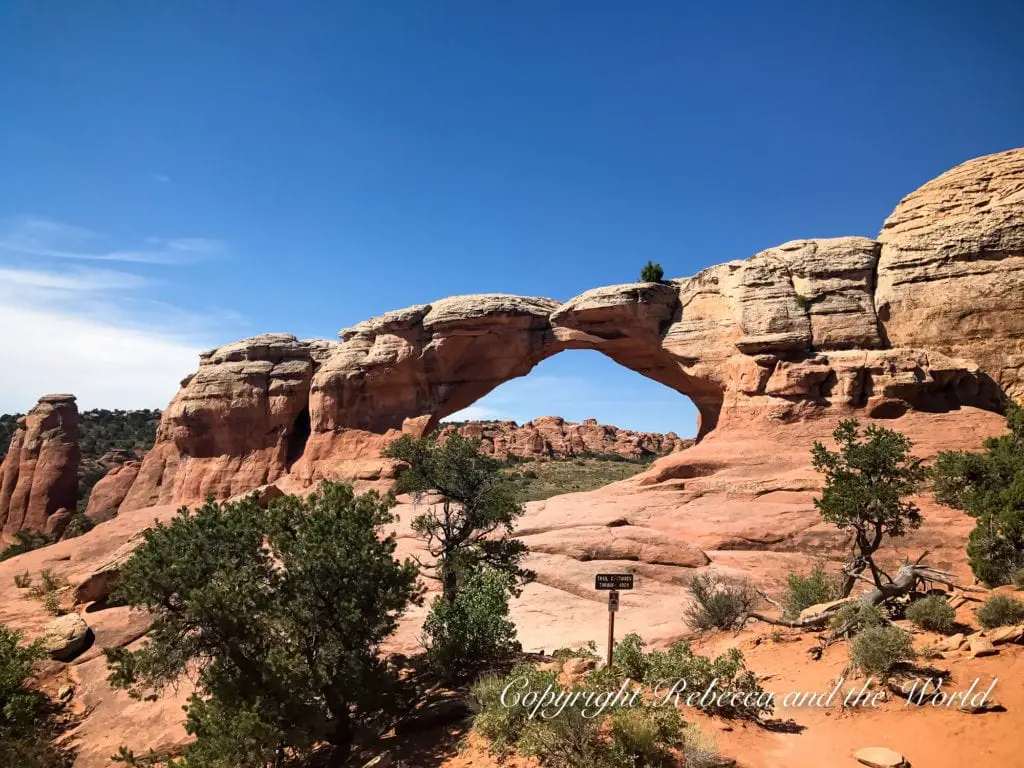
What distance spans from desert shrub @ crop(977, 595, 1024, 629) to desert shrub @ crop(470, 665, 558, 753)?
23.4 ft

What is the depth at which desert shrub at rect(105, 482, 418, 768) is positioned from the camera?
8508mm

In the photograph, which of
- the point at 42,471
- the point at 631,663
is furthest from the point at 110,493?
the point at 631,663

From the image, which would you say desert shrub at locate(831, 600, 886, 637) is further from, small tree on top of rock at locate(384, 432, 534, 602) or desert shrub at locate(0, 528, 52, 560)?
desert shrub at locate(0, 528, 52, 560)

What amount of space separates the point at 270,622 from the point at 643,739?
6005 mm

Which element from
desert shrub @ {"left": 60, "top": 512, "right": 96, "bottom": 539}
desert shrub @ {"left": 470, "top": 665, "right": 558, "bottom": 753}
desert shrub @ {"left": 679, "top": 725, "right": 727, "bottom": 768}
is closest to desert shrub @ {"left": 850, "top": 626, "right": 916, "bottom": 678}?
desert shrub @ {"left": 679, "top": 725, "right": 727, "bottom": 768}

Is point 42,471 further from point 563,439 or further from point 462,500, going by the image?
point 563,439

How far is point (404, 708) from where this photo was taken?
1042cm

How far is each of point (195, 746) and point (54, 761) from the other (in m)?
6.16

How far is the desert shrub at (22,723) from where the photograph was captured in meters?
10.9

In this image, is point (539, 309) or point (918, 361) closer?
point (918, 361)

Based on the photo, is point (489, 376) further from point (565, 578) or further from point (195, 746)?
point (195, 746)

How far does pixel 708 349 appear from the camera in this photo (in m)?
26.1

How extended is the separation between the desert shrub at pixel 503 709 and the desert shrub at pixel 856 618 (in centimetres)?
553

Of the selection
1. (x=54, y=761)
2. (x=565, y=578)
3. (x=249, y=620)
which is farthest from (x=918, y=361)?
(x=54, y=761)
